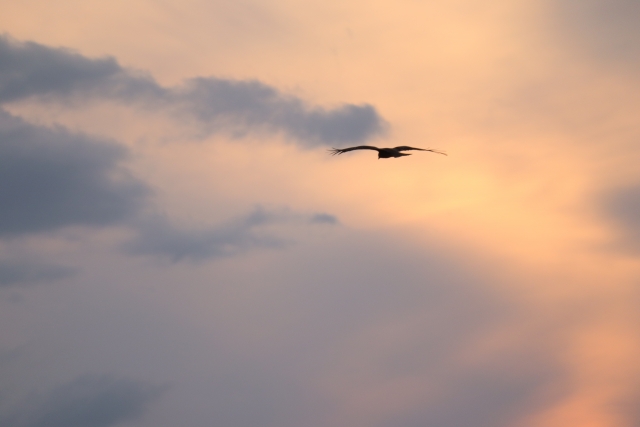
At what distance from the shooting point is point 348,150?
88.8 meters

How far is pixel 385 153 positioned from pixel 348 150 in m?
4.78

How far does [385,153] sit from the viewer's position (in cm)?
9138
